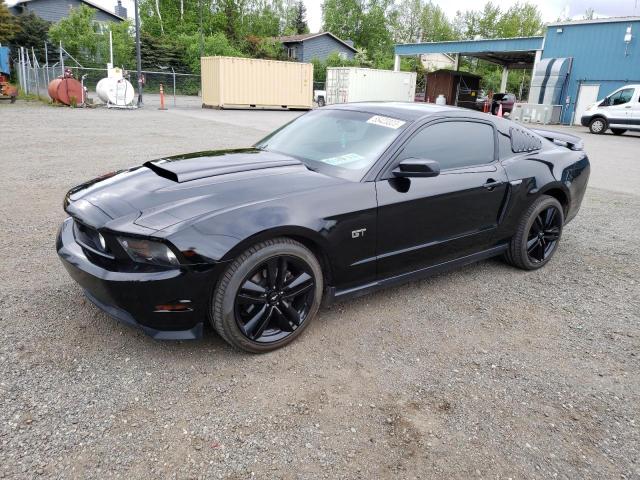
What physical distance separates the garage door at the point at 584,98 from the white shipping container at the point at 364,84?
28.6 ft

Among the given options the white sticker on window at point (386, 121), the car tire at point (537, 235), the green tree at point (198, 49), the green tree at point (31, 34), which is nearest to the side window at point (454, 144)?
the white sticker on window at point (386, 121)

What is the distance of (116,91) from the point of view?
21.8 meters

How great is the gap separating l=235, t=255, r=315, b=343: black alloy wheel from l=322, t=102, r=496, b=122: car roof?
58.7 inches

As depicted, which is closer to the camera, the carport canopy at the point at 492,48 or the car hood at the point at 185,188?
the car hood at the point at 185,188

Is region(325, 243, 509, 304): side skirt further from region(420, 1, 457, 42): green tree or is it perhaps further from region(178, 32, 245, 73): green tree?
region(420, 1, 457, 42): green tree

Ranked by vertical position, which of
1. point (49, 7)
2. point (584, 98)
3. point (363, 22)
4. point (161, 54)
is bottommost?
point (584, 98)

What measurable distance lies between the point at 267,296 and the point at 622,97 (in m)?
21.4

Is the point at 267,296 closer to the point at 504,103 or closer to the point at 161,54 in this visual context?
the point at 504,103

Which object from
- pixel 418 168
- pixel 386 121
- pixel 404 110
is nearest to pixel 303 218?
pixel 418 168

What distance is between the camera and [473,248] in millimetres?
4047

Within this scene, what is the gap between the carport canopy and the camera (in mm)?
28983

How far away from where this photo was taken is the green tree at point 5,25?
34469mm

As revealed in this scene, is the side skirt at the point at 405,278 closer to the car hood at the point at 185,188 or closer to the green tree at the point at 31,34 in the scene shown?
the car hood at the point at 185,188

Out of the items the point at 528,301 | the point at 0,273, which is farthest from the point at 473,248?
the point at 0,273
